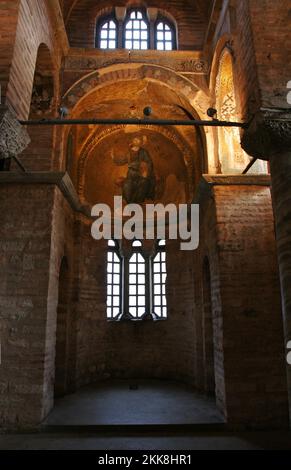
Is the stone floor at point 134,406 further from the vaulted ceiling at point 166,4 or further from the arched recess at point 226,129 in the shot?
the vaulted ceiling at point 166,4

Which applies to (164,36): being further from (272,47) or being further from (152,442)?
(152,442)

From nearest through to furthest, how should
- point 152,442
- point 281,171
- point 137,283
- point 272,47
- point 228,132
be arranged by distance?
point 281,171 → point 272,47 → point 152,442 → point 228,132 → point 137,283

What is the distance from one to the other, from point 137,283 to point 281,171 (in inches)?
295

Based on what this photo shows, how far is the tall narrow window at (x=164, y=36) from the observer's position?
10312mm

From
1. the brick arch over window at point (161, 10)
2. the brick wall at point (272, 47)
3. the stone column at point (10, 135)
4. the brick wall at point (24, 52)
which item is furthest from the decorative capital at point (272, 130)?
the brick arch over window at point (161, 10)

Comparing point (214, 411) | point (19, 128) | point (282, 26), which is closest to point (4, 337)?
point (19, 128)

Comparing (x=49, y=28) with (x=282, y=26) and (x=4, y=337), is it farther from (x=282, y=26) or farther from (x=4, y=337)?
(x=4, y=337)

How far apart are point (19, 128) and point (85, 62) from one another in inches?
Result: 198

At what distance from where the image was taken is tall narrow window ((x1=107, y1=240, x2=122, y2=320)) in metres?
11.4

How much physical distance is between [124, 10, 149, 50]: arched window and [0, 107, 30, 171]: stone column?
620cm

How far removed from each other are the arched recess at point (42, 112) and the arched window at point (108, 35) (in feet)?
7.92

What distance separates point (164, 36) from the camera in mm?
10414

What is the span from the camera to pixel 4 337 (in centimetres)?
684

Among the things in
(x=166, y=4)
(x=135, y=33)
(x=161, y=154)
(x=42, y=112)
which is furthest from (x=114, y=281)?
(x=166, y=4)
